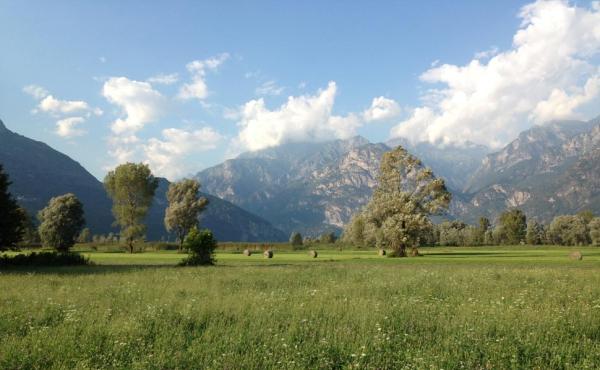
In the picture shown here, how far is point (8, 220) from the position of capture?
43625 mm

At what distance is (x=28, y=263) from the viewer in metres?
43.8

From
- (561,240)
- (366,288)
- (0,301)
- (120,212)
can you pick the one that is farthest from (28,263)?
(561,240)

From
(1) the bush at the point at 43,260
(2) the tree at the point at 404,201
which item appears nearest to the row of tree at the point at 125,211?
(2) the tree at the point at 404,201

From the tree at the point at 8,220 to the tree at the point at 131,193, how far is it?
60.2 m

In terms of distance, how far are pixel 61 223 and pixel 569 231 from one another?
15855 centimetres

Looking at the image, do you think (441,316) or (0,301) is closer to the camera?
(441,316)

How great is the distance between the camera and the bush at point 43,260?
42.8 metres

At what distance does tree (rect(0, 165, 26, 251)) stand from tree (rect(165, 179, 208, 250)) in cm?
7689

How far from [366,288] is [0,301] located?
15.3m

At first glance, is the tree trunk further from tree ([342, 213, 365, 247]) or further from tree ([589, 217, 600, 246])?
tree ([589, 217, 600, 246])

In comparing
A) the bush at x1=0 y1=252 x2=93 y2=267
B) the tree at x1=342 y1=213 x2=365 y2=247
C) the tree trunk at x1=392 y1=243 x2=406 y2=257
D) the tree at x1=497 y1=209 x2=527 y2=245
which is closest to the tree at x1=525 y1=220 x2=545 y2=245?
the tree at x1=497 y1=209 x2=527 y2=245

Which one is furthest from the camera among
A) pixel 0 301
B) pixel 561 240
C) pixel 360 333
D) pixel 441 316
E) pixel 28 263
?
pixel 561 240

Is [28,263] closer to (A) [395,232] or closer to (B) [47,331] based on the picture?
(B) [47,331]

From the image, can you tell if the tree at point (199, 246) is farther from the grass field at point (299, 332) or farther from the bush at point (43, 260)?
the grass field at point (299, 332)
